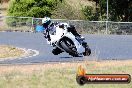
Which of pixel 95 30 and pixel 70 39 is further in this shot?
pixel 95 30

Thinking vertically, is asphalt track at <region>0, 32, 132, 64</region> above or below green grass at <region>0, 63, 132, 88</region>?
below

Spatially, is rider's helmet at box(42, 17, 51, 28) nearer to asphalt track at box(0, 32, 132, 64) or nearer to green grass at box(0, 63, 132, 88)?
green grass at box(0, 63, 132, 88)

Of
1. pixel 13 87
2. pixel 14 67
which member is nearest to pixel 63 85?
pixel 13 87

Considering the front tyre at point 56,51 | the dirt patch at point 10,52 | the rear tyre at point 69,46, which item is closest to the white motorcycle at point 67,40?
the rear tyre at point 69,46

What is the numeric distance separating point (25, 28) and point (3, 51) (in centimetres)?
1658

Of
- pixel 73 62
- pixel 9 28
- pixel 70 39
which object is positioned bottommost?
pixel 9 28

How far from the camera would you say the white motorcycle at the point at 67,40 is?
6602 millimetres

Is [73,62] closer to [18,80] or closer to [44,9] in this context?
[18,80]

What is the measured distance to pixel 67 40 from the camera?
679cm

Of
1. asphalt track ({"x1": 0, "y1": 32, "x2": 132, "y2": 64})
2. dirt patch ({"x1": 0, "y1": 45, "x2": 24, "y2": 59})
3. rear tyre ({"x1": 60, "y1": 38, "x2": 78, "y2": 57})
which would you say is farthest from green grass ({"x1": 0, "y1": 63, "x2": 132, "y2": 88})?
dirt patch ({"x1": 0, "y1": 45, "x2": 24, "y2": 59})

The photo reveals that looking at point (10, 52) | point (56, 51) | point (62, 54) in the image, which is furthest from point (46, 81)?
point (10, 52)

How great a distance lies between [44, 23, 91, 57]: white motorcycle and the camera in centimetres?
660

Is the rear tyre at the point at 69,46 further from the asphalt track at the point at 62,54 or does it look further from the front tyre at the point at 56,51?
the asphalt track at the point at 62,54

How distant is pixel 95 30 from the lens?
37625 millimetres
